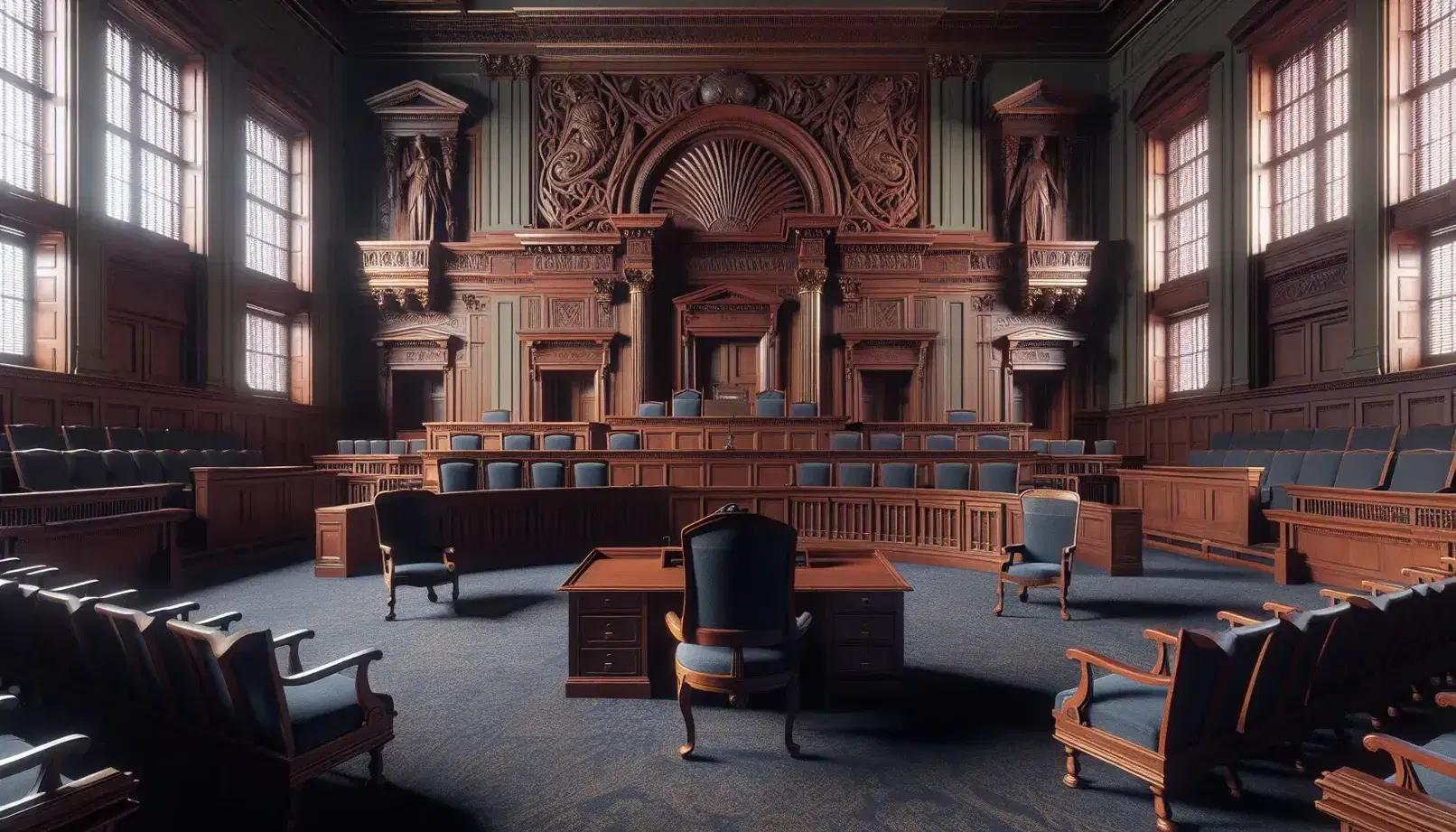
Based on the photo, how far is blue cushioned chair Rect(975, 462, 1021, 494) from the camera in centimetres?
735

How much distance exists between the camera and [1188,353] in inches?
436

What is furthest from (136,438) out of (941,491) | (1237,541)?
(1237,541)

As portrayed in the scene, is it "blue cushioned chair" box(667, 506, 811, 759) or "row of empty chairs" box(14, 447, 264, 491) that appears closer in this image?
"blue cushioned chair" box(667, 506, 811, 759)

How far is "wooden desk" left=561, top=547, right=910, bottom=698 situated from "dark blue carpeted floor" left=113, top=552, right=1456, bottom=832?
0.13 metres

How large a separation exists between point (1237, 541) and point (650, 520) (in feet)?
20.3

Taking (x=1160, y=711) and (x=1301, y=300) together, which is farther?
(x=1301, y=300)

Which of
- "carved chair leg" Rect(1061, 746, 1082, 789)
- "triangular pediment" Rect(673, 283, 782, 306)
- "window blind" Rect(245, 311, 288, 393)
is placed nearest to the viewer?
"carved chair leg" Rect(1061, 746, 1082, 789)

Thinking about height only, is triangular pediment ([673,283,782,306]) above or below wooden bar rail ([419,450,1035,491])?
above

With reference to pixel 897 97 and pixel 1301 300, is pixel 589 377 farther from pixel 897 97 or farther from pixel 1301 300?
pixel 1301 300

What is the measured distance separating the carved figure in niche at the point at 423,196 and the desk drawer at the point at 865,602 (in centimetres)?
1134

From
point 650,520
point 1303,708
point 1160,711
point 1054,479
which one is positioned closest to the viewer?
point 1160,711

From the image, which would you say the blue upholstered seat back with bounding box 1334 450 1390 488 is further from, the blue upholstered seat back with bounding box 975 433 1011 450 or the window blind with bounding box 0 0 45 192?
the window blind with bounding box 0 0 45 192

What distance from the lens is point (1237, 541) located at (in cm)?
676

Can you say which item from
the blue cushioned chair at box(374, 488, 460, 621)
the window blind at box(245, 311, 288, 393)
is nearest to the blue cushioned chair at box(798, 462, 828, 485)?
the blue cushioned chair at box(374, 488, 460, 621)
